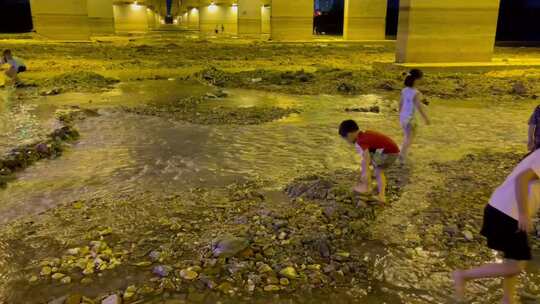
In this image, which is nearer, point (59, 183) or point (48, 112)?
point (59, 183)

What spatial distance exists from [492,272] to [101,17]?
44648 millimetres

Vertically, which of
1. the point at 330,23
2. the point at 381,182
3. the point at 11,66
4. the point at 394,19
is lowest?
the point at 381,182

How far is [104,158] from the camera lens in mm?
7074

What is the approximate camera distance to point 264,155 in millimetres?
7246

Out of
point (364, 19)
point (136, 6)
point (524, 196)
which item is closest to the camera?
point (524, 196)

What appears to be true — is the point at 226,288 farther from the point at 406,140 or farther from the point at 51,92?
the point at 51,92

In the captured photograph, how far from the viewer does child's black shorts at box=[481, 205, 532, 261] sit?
116 inches

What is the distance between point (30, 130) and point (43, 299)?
581 cm

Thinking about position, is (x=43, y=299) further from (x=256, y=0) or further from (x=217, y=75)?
(x=256, y=0)

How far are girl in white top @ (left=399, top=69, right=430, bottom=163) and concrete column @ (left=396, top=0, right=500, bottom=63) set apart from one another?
11.3 metres

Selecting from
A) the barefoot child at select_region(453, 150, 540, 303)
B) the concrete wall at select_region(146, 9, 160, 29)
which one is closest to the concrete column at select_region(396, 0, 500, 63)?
the barefoot child at select_region(453, 150, 540, 303)

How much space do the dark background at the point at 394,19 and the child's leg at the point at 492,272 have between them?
3929 centimetres

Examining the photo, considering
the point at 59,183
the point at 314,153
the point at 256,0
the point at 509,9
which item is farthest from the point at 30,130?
the point at 509,9

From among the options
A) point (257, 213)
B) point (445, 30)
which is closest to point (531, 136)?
point (257, 213)
